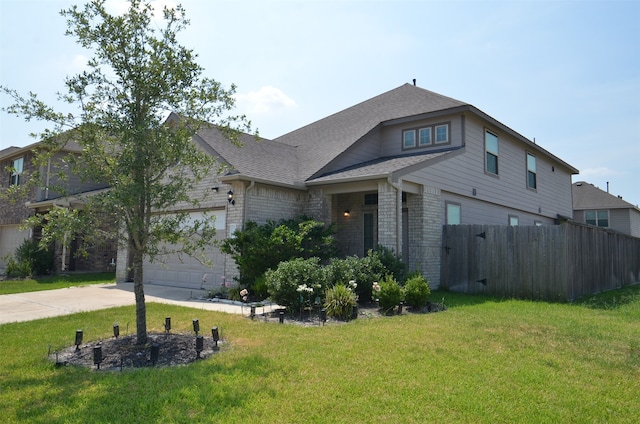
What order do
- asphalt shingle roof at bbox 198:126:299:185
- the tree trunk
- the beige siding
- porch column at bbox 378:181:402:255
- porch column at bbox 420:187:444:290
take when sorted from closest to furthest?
the tree trunk
porch column at bbox 378:181:402:255
porch column at bbox 420:187:444:290
asphalt shingle roof at bbox 198:126:299:185
the beige siding

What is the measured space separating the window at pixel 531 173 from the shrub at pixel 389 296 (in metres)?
11.6

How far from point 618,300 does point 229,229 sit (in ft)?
34.7

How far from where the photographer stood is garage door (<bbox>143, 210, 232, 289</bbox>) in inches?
472

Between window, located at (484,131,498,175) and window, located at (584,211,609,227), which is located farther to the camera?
window, located at (584,211,609,227)

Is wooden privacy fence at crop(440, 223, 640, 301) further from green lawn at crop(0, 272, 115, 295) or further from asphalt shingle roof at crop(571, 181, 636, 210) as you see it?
asphalt shingle roof at crop(571, 181, 636, 210)

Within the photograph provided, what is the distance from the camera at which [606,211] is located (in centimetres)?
2884

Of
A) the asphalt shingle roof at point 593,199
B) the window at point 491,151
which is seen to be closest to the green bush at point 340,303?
the window at point 491,151

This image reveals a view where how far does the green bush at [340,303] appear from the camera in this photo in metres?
7.77

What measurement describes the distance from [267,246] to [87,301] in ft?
15.3

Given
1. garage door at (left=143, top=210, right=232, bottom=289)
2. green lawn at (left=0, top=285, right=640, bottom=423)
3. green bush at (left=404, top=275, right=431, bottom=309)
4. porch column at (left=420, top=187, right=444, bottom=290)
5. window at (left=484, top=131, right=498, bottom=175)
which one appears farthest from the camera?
window at (left=484, top=131, right=498, bottom=175)

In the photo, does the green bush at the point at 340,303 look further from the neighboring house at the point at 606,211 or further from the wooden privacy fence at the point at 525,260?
the neighboring house at the point at 606,211

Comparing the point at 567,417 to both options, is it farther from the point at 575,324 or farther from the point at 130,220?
the point at 130,220

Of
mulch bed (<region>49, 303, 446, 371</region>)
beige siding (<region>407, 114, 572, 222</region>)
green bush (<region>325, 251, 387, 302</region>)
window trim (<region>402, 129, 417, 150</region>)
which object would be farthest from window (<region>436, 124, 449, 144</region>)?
mulch bed (<region>49, 303, 446, 371</region>)

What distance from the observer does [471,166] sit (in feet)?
43.9
